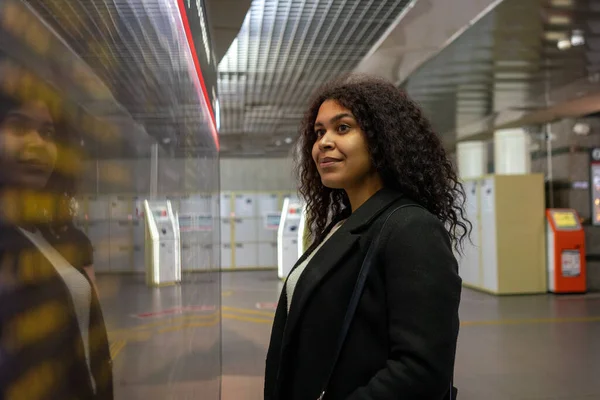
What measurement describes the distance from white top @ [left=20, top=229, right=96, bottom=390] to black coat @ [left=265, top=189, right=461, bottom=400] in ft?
2.32

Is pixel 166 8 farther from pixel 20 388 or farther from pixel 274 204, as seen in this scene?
pixel 274 204

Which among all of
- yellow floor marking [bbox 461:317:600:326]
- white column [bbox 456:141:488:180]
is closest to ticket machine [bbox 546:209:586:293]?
yellow floor marking [bbox 461:317:600:326]

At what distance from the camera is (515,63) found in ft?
21.5

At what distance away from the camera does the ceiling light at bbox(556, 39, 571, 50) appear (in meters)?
5.69

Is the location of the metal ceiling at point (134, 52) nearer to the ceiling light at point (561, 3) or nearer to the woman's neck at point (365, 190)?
the woman's neck at point (365, 190)

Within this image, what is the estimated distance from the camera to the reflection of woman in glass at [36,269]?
12.6 inches

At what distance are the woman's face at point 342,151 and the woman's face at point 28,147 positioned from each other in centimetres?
97

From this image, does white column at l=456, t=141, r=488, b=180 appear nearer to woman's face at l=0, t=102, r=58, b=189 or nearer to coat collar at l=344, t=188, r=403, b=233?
coat collar at l=344, t=188, r=403, b=233

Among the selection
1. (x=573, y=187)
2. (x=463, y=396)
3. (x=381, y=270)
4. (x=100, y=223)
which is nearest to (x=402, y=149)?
(x=381, y=270)

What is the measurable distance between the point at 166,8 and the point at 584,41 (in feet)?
19.5

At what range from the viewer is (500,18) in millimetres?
4820

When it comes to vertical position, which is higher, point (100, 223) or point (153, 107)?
point (153, 107)

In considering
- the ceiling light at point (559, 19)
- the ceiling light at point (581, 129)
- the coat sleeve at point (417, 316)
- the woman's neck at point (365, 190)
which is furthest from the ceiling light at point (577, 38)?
the coat sleeve at point (417, 316)

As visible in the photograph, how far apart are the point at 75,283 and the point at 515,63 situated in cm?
704
